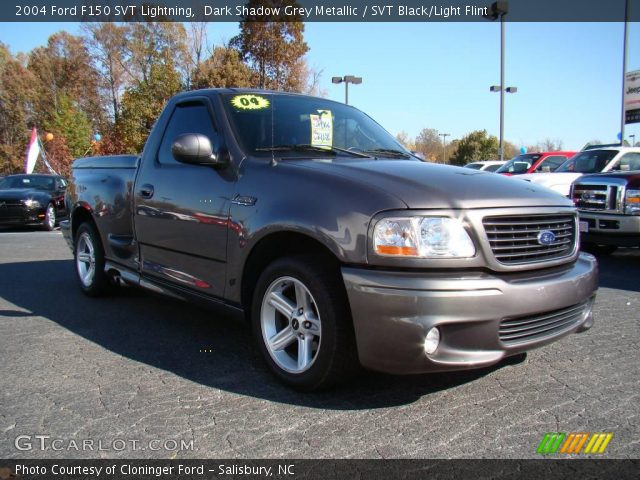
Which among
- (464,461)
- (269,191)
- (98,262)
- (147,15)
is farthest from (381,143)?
(147,15)

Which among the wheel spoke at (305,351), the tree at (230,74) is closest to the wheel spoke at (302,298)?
the wheel spoke at (305,351)

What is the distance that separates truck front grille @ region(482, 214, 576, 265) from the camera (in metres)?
2.73

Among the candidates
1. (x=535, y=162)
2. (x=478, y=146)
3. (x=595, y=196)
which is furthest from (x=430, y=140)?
(x=595, y=196)

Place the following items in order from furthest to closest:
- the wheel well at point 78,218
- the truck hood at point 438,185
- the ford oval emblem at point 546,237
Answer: the wheel well at point 78,218, the ford oval emblem at point 546,237, the truck hood at point 438,185

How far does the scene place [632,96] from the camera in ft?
58.5

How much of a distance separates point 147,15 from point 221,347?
37.1 metres

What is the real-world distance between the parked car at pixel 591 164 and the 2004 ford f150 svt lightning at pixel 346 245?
307 inches

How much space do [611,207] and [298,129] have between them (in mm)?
5670

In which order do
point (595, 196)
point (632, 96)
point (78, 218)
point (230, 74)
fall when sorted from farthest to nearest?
Result: point (230, 74) → point (632, 96) → point (595, 196) → point (78, 218)

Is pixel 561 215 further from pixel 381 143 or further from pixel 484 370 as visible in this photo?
pixel 381 143

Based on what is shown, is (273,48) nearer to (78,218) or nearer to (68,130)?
(68,130)

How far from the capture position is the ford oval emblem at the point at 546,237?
2920 mm

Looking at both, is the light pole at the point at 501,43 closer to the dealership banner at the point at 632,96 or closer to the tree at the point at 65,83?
the dealership banner at the point at 632,96

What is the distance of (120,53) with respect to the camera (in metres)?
→ 39.2
